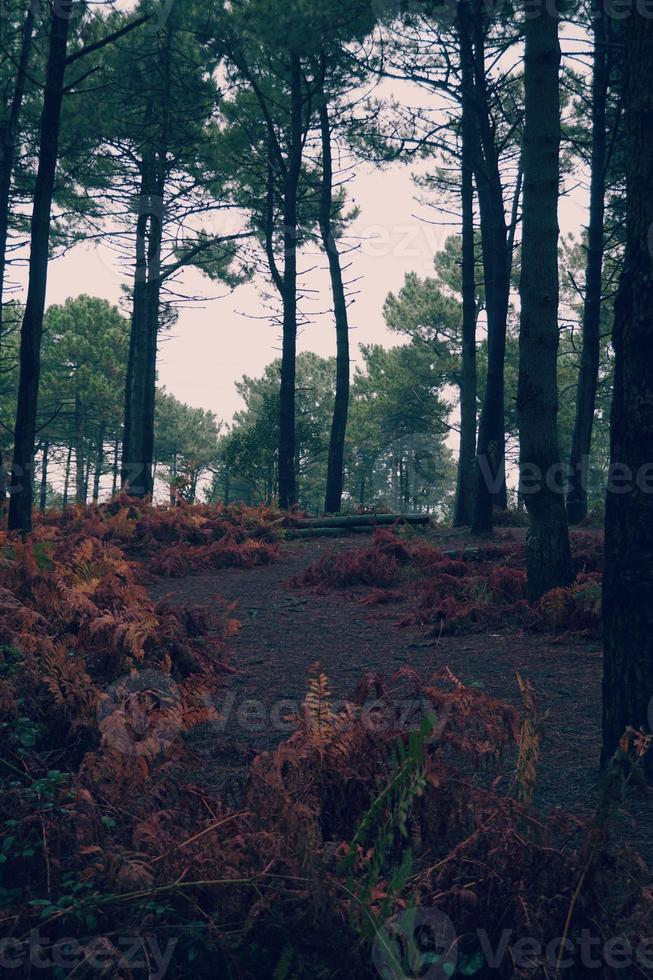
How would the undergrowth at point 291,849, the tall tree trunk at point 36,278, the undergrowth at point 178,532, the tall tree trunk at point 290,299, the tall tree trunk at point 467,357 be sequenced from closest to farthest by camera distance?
the undergrowth at point 291,849, the tall tree trunk at point 36,278, the undergrowth at point 178,532, the tall tree trunk at point 467,357, the tall tree trunk at point 290,299

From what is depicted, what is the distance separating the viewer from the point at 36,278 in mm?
10539

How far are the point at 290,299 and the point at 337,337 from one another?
6.84ft

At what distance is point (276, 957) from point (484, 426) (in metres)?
11.5

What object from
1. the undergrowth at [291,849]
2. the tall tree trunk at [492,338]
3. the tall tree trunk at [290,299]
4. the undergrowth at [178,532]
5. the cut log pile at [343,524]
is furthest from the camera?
the tall tree trunk at [290,299]

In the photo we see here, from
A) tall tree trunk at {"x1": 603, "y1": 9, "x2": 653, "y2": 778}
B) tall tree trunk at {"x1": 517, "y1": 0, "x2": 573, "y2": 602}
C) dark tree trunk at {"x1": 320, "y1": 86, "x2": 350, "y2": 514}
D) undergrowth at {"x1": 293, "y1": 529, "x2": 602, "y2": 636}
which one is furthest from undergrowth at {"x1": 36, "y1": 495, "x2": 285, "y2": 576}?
tall tree trunk at {"x1": 603, "y1": 9, "x2": 653, "y2": 778}

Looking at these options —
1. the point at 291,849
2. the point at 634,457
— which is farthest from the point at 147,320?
the point at 291,849

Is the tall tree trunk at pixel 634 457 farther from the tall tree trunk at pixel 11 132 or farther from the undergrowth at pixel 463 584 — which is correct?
the tall tree trunk at pixel 11 132

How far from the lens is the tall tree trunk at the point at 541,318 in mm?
7238

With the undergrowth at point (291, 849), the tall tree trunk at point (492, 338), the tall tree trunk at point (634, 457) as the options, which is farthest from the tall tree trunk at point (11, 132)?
the undergrowth at point (291, 849)

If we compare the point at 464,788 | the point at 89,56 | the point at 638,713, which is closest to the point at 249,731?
the point at 464,788

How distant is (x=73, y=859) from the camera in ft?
9.45

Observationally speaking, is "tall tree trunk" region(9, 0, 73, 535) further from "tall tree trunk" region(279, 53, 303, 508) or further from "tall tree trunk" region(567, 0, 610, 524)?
"tall tree trunk" region(567, 0, 610, 524)

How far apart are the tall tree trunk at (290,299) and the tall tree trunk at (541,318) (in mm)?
11233

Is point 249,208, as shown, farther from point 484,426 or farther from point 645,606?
point 645,606
